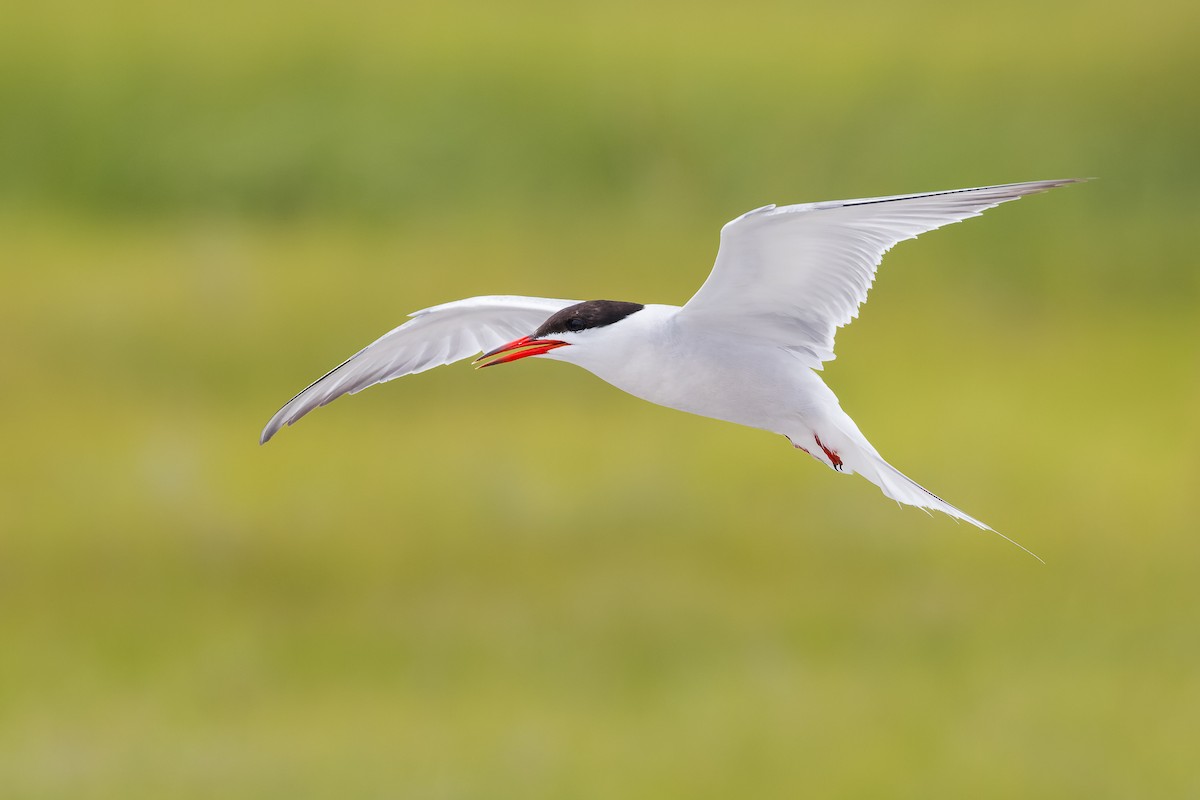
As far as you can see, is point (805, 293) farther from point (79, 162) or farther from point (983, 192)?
point (79, 162)

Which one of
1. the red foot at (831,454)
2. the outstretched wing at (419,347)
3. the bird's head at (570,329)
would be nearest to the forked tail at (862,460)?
the red foot at (831,454)

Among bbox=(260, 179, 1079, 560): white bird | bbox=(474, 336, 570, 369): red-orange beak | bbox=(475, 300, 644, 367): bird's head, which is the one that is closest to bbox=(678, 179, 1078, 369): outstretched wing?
bbox=(260, 179, 1079, 560): white bird

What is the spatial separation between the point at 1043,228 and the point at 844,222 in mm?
12009

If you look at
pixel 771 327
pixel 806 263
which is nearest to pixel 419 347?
pixel 771 327

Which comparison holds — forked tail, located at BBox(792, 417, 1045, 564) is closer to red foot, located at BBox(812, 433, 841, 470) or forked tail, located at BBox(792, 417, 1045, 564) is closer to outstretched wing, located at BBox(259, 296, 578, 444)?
red foot, located at BBox(812, 433, 841, 470)

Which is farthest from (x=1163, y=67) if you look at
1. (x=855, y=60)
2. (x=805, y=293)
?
(x=805, y=293)

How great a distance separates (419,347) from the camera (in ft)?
18.1

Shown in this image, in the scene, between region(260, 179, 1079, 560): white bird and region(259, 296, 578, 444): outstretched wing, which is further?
region(259, 296, 578, 444): outstretched wing

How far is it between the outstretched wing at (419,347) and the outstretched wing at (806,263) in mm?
877

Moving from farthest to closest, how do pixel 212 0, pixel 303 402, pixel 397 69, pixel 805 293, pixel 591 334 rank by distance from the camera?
pixel 212 0
pixel 397 69
pixel 303 402
pixel 805 293
pixel 591 334

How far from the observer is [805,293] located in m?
4.83

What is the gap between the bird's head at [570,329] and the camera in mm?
4543

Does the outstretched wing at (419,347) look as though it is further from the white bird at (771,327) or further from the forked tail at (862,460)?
the forked tail at (862,460)

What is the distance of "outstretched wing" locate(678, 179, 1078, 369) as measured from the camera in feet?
14.1
